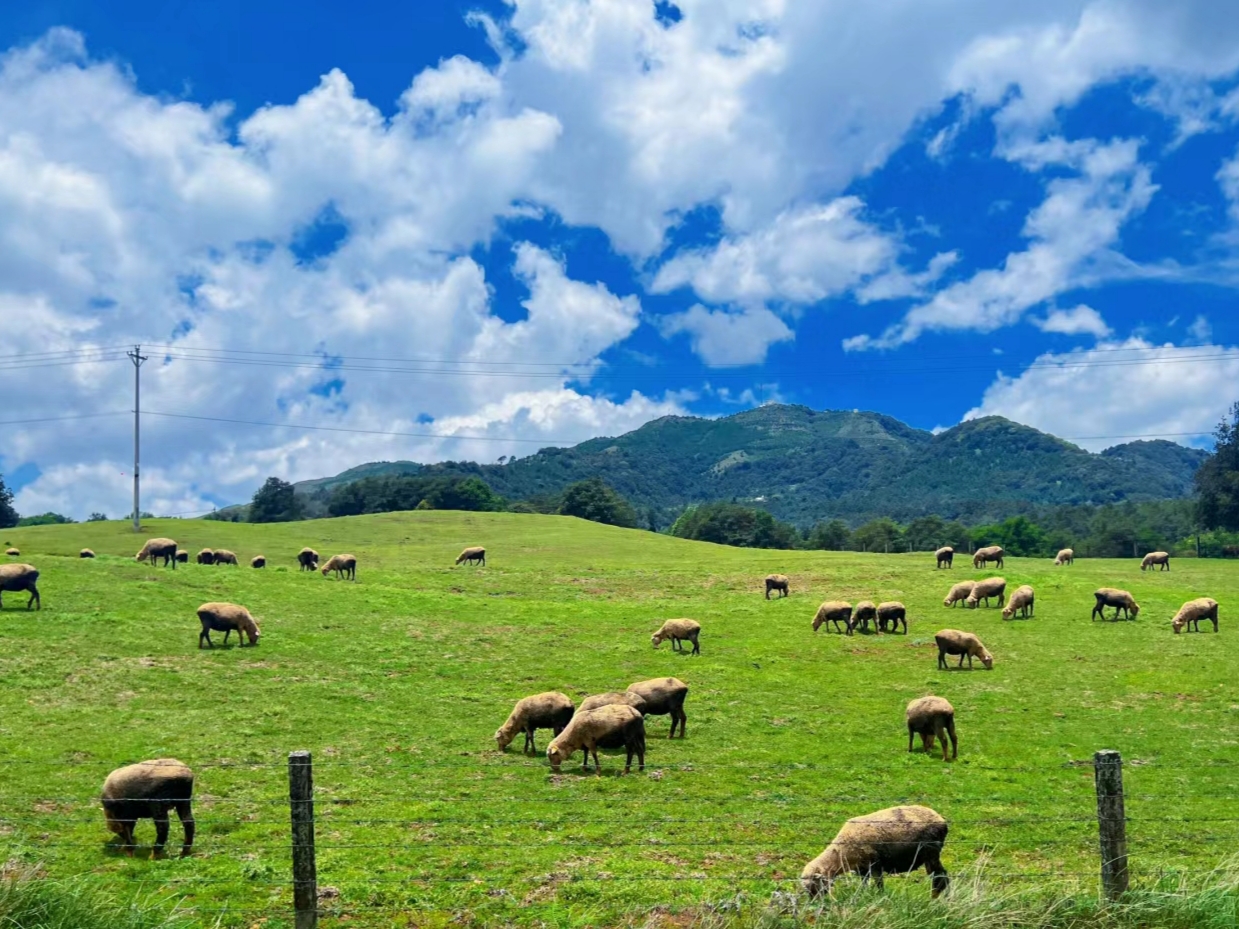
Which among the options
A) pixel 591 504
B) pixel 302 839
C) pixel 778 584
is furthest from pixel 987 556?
pixel 591 504

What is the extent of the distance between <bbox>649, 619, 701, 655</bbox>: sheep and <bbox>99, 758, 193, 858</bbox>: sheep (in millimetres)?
23032

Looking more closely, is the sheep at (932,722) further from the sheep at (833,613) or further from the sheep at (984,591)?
the sheep at (984,591)

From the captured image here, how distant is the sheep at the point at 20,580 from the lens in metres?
33.9

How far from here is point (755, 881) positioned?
12547 mm

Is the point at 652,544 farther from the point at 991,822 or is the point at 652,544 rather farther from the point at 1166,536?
the point at 1166,536

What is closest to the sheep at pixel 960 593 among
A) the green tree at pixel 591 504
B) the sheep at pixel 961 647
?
the sheep at pixel 961 647

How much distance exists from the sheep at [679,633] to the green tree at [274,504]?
109 metres

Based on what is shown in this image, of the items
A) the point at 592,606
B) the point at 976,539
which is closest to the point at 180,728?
the point at 592,606

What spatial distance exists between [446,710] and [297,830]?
17.4 meters

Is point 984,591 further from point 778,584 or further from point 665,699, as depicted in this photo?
point 665,699

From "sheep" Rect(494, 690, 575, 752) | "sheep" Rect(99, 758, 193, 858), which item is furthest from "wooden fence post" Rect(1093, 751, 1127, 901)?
"sheep" Rect(494, 690, 575, 752)

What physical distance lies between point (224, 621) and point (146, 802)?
772 inches

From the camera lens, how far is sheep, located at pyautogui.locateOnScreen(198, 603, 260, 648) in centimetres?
3164

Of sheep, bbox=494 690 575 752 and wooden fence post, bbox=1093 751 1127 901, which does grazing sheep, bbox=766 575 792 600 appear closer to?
sheep, bbox=494 690 575 752
